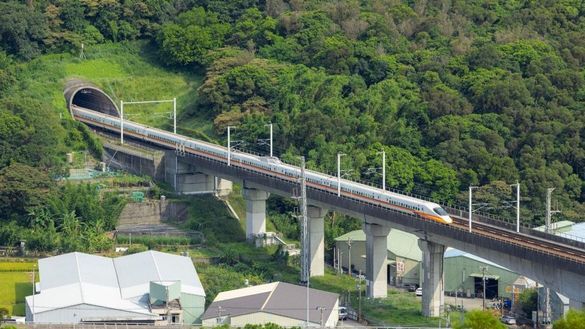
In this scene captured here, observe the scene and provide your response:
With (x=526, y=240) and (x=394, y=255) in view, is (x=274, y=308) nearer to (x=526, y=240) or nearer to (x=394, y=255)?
(x=526, y=240)

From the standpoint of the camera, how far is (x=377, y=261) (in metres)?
91.1

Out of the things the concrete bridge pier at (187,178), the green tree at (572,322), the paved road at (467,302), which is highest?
the concrete bridge pier at (187,178)

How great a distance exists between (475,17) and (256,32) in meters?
15.5

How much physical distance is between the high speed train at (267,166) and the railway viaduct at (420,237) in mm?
572

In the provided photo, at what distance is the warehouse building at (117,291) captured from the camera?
80.5 meters

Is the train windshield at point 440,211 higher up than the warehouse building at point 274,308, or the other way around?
the train windshield at point 440,211

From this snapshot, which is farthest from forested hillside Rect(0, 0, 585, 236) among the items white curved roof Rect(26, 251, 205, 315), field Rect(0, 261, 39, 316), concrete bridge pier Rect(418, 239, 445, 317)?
concrete bridge pier Rect(418, 239, 445, 317)

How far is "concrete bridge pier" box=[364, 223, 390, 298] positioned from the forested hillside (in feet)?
31.5

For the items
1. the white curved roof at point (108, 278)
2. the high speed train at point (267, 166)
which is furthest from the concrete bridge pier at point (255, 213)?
the white curved roof at point (108, 278)

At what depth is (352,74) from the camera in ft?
392

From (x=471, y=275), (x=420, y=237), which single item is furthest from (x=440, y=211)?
(x=471, y=275)

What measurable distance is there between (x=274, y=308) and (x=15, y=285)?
1568 centimetres

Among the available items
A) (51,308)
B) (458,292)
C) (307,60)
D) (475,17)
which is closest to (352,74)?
(307,60)

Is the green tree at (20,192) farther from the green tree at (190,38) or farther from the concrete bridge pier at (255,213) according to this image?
the green tree at (190,38)
